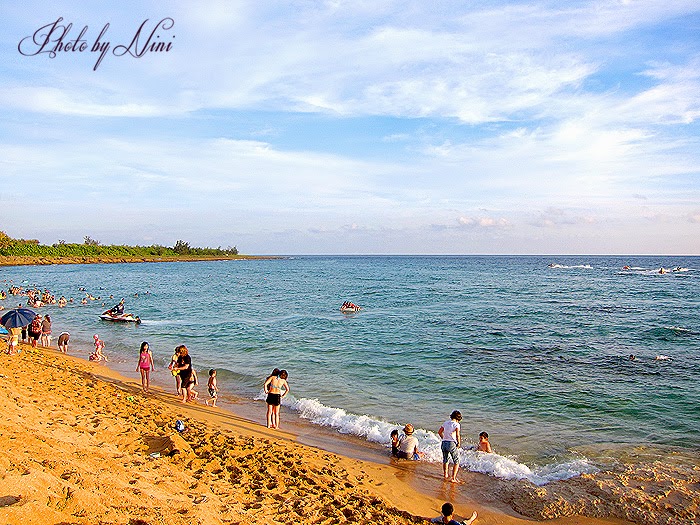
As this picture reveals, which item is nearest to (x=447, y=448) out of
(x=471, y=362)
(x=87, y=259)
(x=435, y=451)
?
(x=435, y=451)

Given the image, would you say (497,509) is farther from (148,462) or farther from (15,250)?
(15,250)

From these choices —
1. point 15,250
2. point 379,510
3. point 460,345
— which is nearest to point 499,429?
point 379,510

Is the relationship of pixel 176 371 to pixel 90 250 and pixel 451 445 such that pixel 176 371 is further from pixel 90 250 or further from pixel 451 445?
pixel 90 250

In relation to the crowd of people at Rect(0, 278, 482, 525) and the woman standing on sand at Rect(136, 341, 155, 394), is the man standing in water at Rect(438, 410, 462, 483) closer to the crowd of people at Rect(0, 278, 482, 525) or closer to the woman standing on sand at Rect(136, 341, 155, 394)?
the crowd of people at Rect(0, 278, 482, 525)

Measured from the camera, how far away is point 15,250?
107 metres

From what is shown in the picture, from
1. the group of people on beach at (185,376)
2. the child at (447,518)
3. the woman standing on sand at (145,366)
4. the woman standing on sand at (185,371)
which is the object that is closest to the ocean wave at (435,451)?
the group of people on beach at (185,376)

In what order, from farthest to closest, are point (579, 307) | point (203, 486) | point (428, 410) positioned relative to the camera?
point (579, 307), point (428, 410), point (203, 486)

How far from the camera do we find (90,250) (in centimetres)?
12850

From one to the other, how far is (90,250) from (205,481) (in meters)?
138

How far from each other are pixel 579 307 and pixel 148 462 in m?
38.1

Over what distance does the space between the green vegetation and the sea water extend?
81903mm

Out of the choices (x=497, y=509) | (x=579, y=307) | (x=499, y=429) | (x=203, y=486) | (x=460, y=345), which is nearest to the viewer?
(x=203, y=486)

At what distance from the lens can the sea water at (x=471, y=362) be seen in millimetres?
13461

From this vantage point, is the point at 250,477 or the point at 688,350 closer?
the point at 250,477
